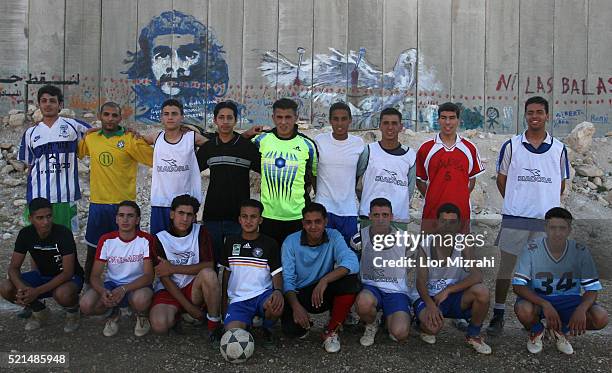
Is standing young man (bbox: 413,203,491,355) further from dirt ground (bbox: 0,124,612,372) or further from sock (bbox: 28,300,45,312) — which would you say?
sock (bbox: 28,300,45,312)

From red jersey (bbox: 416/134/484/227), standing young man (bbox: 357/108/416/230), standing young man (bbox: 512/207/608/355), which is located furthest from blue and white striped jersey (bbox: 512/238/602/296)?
standing young man (bbox: 357/108/416/230)

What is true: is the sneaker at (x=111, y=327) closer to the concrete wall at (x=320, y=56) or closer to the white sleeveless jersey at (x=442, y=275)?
the white sleeveless jersey at (x=442, y=275)

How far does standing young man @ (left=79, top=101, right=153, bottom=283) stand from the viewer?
4910 mm

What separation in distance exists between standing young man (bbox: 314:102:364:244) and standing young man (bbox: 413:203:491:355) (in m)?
0.70

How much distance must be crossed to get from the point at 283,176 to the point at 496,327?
6.74 feet

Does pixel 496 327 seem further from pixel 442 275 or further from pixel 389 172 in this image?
pixel 389 172

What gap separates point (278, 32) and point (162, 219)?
7.32 m

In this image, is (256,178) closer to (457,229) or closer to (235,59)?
(235,59)

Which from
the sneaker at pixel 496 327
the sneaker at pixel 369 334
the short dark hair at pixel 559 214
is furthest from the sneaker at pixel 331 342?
the short dark hair at pixel 559 214

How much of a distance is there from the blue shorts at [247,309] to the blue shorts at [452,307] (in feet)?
3.59

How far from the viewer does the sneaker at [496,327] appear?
4.43 meters

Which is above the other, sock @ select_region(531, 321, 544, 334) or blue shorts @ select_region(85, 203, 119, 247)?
blue shorts @ select_region(85, 203, 119, 247)

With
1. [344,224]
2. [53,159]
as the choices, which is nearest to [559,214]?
[344,224]

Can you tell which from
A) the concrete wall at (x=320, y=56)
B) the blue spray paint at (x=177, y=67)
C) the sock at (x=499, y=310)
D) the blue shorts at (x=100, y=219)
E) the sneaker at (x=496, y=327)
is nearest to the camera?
the sneaker at (x=496, y=327)
